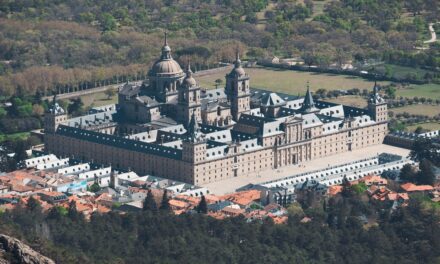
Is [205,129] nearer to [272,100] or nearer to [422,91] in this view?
[272,100]

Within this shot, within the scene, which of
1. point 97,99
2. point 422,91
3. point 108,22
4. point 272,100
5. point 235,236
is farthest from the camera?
point 108,22

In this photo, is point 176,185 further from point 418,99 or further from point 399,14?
point 399,14

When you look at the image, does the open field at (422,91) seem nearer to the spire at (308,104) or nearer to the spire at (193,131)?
the spire at (308,104)

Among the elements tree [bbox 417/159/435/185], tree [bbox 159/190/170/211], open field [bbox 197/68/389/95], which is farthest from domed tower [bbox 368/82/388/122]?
tree [bbox 159/190/170/211]

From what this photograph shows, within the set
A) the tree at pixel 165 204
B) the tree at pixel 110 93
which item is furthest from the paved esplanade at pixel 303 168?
the tree at pixel 110 93

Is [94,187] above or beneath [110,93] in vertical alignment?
beneath

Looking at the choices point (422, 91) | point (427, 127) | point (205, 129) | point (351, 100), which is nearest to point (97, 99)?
point (351, 100)

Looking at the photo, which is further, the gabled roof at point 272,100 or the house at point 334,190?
the gabled roof at point 272,100
